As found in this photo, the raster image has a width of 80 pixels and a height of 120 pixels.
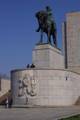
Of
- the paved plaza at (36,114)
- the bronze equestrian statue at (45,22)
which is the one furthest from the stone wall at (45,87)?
the paved plaza at (36,114)

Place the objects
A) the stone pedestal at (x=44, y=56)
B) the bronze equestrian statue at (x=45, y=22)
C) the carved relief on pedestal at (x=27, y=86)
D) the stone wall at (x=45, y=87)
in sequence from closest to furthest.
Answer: the carved relief on pedestal at (x=27, y=86) < the stone wall at (x=45, y=87) < the stone pedestal at (x=44, y=56) < the bronze equestrian statue at (x=45, y=22)

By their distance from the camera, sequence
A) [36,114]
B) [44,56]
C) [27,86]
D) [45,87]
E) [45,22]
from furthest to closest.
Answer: [45,22], [44,56], [45,87], [27,86], [36,114]

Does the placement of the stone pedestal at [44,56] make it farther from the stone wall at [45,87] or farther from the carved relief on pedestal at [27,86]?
the carved relief on pedestal at [27,86]

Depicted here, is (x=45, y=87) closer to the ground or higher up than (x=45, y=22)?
closer to the ground

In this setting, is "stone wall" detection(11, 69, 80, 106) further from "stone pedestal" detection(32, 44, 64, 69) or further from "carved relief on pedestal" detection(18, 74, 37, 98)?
"stone pedestal" detection(32, 44, 64, 69)

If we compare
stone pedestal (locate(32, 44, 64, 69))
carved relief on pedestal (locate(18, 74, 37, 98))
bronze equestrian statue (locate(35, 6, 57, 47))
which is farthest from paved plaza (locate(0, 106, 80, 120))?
bronze equestrian statue (locate(35, 6, 57, 47))

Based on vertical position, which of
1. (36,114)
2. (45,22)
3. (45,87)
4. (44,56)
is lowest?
(36,114)

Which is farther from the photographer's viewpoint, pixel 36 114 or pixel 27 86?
pixel 27 86

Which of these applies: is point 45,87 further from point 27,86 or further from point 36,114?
point 36,114

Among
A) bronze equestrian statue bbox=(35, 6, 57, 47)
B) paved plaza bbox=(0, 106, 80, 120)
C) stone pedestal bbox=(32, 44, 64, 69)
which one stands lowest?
paved plaza bbox=(0, 106, 80, 120)

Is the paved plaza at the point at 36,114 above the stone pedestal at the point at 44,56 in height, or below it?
below

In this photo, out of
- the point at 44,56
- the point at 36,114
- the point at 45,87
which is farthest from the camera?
the point at 44,56

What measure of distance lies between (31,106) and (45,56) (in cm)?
475

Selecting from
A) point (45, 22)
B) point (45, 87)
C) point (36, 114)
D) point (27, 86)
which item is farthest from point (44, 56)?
point (36, 114)
